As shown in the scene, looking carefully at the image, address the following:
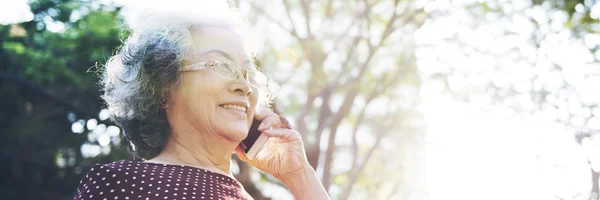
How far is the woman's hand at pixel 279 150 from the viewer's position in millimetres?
2047

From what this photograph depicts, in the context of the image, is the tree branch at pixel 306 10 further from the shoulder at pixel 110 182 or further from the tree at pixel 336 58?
the shoulder at pixel 110 182

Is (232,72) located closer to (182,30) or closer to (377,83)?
(182,30)

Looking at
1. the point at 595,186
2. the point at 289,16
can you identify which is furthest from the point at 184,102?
the point at 289,16

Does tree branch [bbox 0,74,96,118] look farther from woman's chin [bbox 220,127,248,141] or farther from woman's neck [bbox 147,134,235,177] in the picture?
woman's chin [bbox 220,127,248,141]

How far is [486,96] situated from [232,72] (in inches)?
201

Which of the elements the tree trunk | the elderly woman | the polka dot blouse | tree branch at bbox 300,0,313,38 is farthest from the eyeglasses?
tree branch at bbox 300,0,313,38

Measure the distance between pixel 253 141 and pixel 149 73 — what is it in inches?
16.9

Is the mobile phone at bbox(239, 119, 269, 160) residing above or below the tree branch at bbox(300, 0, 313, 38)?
above

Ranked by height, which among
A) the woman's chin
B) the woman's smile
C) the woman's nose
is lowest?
the woman's chin

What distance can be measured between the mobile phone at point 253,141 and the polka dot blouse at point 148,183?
10.1 inches

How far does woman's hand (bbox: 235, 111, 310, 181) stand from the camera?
2.05 m

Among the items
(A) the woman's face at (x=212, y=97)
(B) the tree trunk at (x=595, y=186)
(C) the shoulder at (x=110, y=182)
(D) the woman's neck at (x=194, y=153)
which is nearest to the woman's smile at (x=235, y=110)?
(A) the woman's face at (x=212, y=97)

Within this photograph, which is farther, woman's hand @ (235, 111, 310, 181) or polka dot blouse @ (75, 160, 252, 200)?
woman's hand @ (235, 111, 310, 181)

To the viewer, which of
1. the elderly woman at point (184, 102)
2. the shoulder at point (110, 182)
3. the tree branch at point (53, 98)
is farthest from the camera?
the tree branch at point (53, 98)
